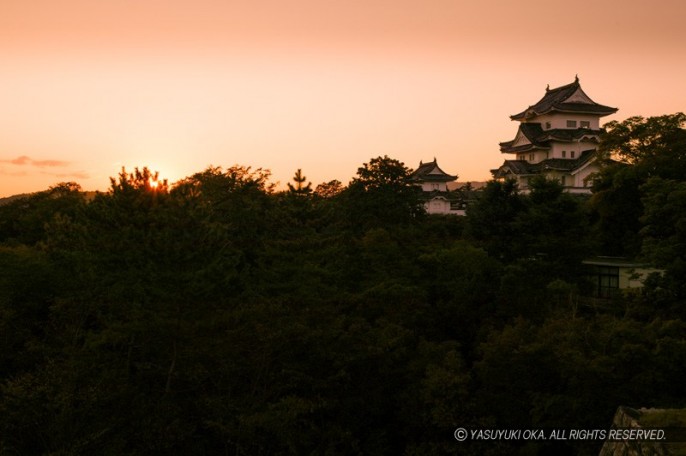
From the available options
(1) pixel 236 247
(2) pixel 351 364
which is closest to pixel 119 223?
(1) pixel 236 247

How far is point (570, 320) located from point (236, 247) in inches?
530

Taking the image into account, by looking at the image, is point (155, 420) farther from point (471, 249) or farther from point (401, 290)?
point (471, 249)

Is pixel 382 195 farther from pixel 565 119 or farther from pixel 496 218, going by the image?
pixel 565 119

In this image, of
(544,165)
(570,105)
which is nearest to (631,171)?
(544,165)

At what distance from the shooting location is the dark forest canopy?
588 inches

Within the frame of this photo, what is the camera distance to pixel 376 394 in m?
17.1

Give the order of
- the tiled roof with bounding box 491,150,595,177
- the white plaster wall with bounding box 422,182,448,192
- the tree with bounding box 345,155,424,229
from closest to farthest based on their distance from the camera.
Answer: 1. the tree with bounding box 345,155,424,229
2. the tiled roof with bounding box 491,150,595,177
3. the white plaster wall with bounding box 422,182,448,192

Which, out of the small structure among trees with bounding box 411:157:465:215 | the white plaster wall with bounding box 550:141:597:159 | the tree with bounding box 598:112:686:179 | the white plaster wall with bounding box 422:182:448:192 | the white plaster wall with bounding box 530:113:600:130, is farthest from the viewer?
the white plaster wall with bounding box 422:182:448:192

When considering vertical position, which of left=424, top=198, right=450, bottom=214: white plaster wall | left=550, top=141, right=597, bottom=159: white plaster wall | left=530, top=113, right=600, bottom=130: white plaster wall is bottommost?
left=424, top=198, right=450, bottom=214: white plaster wall

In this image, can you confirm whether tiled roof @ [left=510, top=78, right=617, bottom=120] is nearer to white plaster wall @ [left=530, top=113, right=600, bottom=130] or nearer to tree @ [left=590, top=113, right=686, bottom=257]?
white plaster wall @ [left=530, top=113, right=600, bottom=130]

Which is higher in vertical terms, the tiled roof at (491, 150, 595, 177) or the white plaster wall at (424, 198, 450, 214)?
the tiled roof at (491, 150, 595, 177)

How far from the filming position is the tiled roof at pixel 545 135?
129ft

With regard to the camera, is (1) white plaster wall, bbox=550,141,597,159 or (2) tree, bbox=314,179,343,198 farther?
(2) tree, bbox=314,179,343,198

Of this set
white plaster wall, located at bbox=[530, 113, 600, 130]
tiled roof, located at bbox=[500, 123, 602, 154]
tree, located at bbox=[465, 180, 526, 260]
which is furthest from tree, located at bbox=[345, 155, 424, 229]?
white plaster wall, located at bbox=[530, 113, 600, 130]
